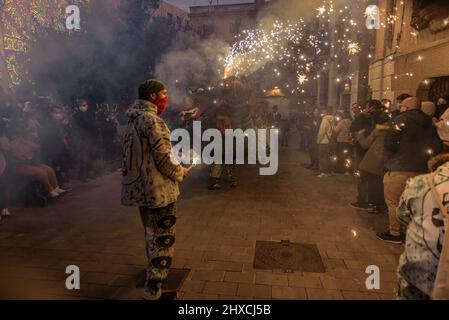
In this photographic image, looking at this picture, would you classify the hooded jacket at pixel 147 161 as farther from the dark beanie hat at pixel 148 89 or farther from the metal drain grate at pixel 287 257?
the metal drain grate at pixel 287 257

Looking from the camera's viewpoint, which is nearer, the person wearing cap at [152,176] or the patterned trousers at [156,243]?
the person wearing cap at [152,176]

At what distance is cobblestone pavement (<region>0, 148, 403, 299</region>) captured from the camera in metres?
3.92

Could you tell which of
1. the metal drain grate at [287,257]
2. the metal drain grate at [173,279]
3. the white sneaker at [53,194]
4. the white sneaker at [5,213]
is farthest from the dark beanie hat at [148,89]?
the white sneaker at [53,194]

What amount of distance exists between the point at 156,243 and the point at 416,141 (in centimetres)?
393

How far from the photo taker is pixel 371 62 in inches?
535

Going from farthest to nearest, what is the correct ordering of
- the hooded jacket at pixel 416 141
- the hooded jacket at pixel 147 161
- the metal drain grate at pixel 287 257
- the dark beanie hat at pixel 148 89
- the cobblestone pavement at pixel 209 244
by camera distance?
the hooded jacket at pixel 416 141 → the metal drain grate at pixel 287 257 → the cobblestone pavement at pixel 209 244 → the dark beanie hat at pixel 148 89 → the hooded jacket at pixel 147 161

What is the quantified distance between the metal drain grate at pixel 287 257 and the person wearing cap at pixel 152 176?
148 centimetres

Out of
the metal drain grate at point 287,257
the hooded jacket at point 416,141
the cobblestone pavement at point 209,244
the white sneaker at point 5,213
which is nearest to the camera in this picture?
the cobblestone pavement at point 209,244

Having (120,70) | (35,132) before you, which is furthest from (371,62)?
(35,132)

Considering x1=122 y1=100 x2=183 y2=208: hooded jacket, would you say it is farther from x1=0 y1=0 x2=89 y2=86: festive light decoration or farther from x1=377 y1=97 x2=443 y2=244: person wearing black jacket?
x1=0 y1=0 x2=89 y2=86: festive light decoration

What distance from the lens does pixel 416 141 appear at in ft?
16.4

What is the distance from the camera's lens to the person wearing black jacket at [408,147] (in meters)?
4.97
